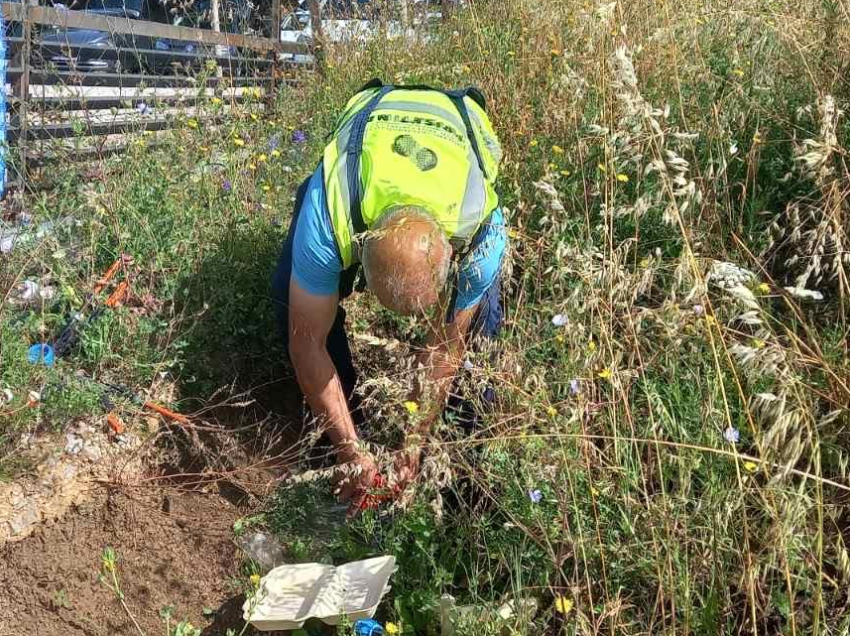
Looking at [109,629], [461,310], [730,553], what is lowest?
[109,629]

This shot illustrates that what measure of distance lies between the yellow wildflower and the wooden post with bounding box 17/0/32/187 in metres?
2.57

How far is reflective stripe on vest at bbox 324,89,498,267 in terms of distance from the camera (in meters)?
1.90

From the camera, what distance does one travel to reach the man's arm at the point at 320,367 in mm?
2066

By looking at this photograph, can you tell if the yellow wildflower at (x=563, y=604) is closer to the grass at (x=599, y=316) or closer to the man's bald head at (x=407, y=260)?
the grass at (x=599, y=316)

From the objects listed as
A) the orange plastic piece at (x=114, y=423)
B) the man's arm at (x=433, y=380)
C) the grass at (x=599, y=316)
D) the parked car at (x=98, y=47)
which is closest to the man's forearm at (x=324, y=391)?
the grass at (x=599, y=316)

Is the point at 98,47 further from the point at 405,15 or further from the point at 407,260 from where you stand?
the point at 407,260

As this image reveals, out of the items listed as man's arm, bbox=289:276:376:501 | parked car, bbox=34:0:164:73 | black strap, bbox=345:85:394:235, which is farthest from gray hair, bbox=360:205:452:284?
parked car, bbox=34:0:164:73

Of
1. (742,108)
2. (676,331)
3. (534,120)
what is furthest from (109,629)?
(742,108)

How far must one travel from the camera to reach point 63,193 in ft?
9.57

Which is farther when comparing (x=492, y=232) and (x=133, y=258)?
(x=133, y=258)

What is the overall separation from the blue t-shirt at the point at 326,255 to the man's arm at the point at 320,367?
0.05 m

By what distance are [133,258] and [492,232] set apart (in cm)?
137

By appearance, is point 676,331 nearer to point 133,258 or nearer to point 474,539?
point 474,539

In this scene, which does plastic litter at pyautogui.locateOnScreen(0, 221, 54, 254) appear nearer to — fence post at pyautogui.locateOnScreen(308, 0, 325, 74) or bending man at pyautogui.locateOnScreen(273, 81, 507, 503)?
bending man at pyautogui.locateOnScreen(273, 81, 507, 503)
